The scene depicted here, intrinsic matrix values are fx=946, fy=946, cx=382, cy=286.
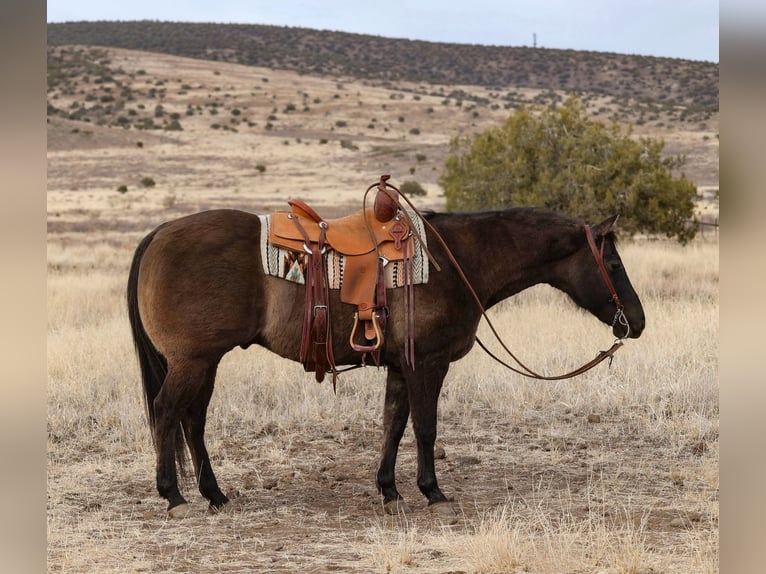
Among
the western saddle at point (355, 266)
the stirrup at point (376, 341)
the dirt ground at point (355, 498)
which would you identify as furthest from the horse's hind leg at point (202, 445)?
the stirrup at point (376, 341)

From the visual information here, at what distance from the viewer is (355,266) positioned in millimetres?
5840

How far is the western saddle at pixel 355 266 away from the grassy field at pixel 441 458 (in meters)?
1.10

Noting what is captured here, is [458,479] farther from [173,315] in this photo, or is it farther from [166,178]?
[166,178]

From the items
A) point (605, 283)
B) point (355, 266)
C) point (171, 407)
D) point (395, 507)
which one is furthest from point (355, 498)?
point (605, 283)

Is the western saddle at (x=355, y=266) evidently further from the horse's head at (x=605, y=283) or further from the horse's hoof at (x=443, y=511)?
the horse's head at (x=605, y=283)

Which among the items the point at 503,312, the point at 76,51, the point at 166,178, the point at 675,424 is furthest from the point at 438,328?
the point at 76,51

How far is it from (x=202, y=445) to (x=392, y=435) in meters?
1.24

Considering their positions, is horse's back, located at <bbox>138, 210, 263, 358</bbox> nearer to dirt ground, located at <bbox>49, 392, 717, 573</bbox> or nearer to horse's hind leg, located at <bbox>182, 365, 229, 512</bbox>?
horse's hind leg, located at <bbox>182, 365, 229, 512</bbox>

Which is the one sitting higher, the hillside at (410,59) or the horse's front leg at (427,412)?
the hillside at (410,59)

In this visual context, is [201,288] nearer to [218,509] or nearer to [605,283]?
[218,509]

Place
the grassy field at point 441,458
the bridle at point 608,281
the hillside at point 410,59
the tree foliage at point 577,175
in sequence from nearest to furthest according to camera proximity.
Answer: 1. the grassy field at point 441,458
2. the bridle at point 608,281
3. the tree foliage at point 577,175
4. the hillside at point 410,59

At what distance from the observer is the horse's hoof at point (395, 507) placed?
6012 millimetres

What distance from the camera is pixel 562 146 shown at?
1883 centimetres

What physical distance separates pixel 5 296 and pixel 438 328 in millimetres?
4421
